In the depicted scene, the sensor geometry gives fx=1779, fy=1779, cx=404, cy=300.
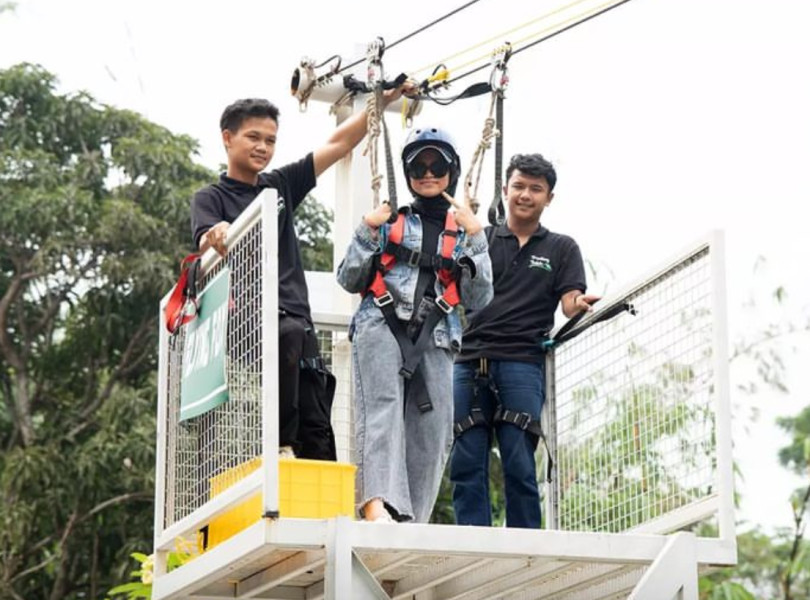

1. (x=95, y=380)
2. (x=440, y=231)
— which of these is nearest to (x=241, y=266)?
(x=440, y=231)

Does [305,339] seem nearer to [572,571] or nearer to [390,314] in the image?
[390,314]

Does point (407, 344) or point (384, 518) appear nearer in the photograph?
point (384, 518)

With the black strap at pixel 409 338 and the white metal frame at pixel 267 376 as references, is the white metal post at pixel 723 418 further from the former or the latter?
the white metal frame at pixel 267 376

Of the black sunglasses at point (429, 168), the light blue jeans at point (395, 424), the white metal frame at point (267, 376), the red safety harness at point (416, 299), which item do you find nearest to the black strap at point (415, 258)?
the red safety harness at point (416, 299)

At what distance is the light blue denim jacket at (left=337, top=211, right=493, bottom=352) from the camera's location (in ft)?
22.5

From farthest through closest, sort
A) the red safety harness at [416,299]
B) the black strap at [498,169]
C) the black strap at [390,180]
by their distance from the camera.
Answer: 1. the black strap at [498,169]
2. the black strap at [390,180]
3. the red safety harness at [416,299]

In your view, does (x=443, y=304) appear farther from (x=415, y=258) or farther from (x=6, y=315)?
(x=6, y=315)

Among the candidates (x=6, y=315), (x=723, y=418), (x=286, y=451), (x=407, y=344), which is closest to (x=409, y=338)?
(x=407, y=344)

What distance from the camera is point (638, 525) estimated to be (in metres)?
7.21

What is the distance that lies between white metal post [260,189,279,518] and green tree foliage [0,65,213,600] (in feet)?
38.8

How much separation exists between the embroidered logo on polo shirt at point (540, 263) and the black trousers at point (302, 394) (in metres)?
1.21

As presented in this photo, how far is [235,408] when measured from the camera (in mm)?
6574

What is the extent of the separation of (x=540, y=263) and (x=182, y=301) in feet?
5.16

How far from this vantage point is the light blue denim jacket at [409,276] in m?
6.85
